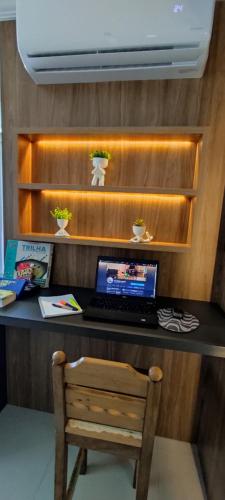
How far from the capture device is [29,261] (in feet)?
5.57

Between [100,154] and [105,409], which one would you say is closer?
[105,409]

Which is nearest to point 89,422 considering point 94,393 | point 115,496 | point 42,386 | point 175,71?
point 94,393

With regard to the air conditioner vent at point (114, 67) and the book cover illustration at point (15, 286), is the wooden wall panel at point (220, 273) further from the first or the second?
the book cover illustration at point (15, 286)

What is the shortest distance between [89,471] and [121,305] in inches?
37.7

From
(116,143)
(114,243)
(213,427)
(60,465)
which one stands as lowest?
(213,427)

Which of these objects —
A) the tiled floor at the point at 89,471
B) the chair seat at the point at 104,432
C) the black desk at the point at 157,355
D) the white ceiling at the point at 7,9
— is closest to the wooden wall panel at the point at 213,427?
the black desk at the point at 157,355

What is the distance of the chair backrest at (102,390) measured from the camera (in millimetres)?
867

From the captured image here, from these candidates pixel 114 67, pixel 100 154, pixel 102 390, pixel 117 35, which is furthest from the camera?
pixel 100 154

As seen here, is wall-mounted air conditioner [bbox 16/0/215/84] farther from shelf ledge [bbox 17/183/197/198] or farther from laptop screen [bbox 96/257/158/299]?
laptop screen [bbox 96/257/158/299]

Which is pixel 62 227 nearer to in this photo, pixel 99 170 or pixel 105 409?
pixel 99 170

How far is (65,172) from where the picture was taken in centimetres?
164

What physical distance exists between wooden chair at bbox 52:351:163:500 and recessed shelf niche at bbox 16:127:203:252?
2.40 ft

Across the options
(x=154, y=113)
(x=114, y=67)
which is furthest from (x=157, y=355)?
(x=114, y=67)

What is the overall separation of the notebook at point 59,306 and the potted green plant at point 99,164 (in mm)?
661
